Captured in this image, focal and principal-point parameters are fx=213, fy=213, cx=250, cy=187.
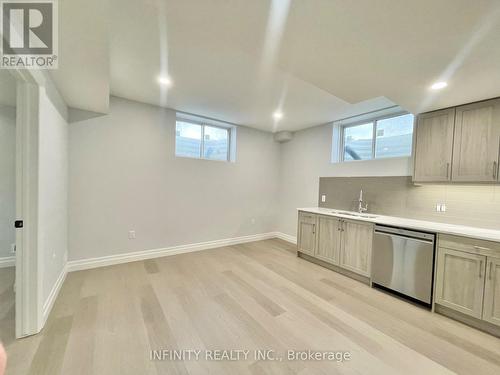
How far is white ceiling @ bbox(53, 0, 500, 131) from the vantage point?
4.40 ft

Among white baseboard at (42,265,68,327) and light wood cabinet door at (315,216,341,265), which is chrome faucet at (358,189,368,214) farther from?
white baseboard at (42,265,68,327)

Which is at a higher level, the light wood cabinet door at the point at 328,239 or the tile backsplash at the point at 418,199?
the tile backsplash at the point at 418,199

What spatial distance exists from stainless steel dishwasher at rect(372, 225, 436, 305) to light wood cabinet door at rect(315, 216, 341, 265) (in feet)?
1.87

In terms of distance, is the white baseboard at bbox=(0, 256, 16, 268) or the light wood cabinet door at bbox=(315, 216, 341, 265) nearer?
the white baseboard at bbox=(0, 256, 16, 268)

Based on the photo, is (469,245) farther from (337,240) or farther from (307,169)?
(307,169)

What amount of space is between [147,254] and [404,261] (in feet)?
12.5

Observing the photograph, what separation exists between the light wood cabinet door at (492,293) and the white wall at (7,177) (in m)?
5.95

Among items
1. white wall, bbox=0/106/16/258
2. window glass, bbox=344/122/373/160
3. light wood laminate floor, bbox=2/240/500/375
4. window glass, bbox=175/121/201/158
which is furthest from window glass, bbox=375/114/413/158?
white wall, bbox=0/106/16/258

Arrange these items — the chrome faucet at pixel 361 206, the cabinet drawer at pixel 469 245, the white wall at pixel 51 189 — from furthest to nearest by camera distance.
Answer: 1. the chrome faucet at pixel 361 206
2. the cabinet drawer at pixel 469 245
3. the white wall at pixel 51 189

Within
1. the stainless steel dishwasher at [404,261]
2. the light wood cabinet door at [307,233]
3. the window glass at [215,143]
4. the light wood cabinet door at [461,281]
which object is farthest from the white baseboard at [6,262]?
the light wood cabinet door at [461,281]

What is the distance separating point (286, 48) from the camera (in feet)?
5.79

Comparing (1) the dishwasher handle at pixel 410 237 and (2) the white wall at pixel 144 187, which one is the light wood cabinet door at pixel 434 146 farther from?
(2) the white wall at pixel 144 187

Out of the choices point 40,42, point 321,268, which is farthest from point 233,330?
point 40,42

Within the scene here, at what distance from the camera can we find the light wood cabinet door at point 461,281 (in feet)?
6.86
